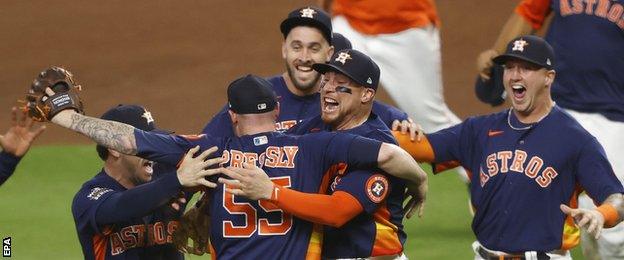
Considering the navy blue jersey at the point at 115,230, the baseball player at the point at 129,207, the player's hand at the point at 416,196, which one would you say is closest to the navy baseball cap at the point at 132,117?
the baseball player at the point at 129,207

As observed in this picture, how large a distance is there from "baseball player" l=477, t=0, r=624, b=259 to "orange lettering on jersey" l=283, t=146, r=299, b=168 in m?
2.60

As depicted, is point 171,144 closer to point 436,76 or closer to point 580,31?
point 580,31

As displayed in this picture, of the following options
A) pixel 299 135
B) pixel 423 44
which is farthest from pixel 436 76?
pixel 299 135

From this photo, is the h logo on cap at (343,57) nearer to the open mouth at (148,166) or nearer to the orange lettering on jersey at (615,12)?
the open mouth at (148,166)

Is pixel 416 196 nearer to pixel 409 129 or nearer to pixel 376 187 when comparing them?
pixel 376 187

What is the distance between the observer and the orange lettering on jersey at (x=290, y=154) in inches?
217

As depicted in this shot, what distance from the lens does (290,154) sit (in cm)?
550

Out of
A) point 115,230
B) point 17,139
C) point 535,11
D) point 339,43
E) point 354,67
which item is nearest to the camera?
point 115,230

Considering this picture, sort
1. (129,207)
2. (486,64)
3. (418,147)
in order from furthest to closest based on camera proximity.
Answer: (486,64) → (418,147) → (129,207)

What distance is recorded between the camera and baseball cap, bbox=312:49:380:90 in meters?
5.81

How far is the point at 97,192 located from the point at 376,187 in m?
1.16

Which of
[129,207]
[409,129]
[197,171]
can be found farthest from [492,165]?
[129,207]

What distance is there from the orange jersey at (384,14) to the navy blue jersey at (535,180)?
10.4 ft

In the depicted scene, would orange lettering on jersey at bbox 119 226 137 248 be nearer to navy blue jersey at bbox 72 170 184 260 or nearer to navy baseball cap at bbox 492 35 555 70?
navy blue jersey at bbox 72 170 184 260
